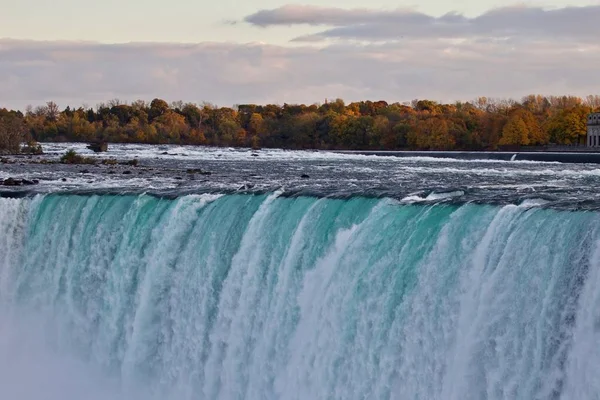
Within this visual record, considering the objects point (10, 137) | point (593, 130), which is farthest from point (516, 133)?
point (10, 137)

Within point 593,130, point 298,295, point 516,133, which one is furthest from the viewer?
point 516,133

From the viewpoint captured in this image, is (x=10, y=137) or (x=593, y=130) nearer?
(x=10, y=137)

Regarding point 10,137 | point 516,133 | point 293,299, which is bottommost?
point 293,299

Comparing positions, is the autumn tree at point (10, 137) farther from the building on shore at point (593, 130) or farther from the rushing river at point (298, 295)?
the building on shore at point (593, 130)

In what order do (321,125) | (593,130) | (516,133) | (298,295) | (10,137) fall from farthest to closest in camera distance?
(321,125) → (516,133) → (593,130) → (10,137) → (298,295)

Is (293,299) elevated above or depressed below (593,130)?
below

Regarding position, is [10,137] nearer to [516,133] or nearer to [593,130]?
[593,130]

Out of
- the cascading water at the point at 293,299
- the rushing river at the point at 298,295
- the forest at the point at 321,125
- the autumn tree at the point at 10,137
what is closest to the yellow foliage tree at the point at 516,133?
the forest at the point at 321,125

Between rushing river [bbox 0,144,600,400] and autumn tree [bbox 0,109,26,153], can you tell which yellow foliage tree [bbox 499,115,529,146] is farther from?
rushing river [bbox 0,144,600,400]

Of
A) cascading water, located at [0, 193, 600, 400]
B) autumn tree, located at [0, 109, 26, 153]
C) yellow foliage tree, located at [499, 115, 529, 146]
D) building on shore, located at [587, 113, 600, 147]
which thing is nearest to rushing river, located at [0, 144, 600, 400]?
cascading water, located at [0, 193, 600, 400]
